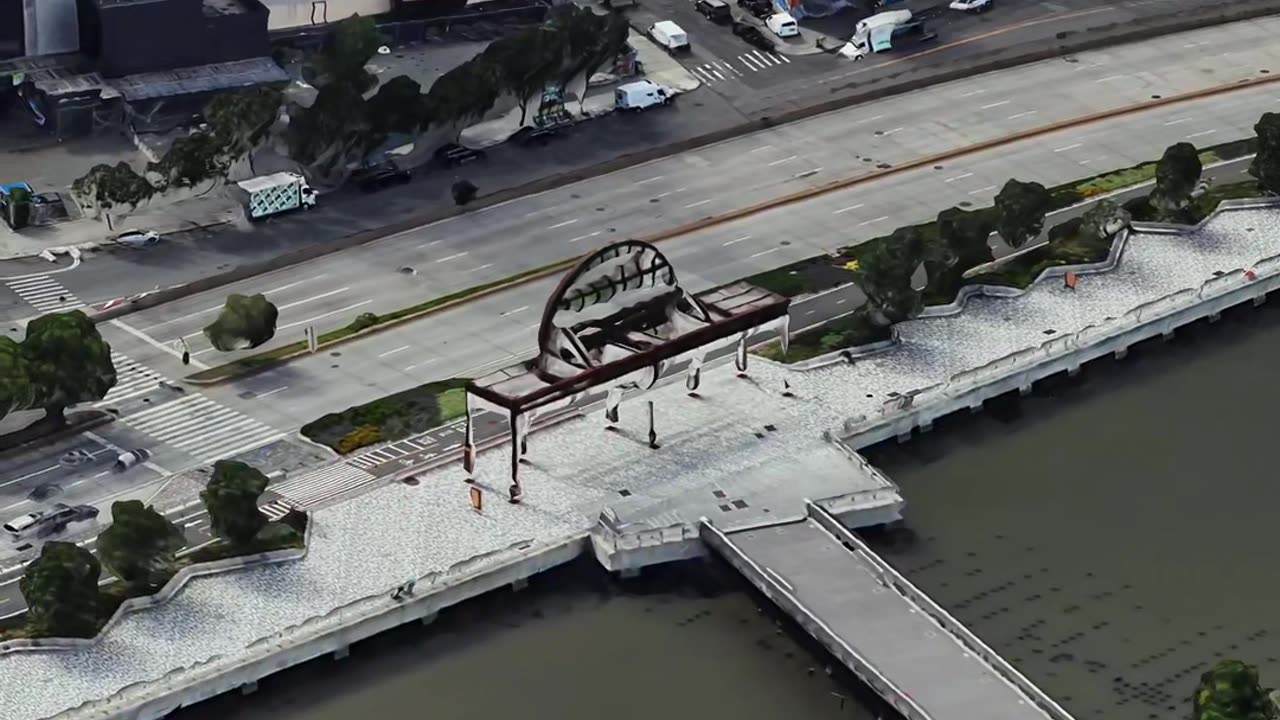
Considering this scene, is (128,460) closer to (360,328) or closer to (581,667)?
(360,328)

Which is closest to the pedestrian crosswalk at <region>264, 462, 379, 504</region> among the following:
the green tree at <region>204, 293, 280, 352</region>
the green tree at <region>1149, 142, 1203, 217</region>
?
the green tree at <region>204, 293, 280, 352</region>

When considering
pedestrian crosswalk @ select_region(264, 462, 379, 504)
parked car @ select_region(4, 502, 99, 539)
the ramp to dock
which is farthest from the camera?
pedestrian crosswalk @ select_region(264, 462, 379, 504)

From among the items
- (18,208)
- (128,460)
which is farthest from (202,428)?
(18,208)

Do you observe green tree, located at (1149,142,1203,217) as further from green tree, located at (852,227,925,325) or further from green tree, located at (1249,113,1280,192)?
green tree, located at (852,227,925,325)

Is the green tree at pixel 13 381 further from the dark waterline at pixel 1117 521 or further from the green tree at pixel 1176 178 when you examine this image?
the green tree at pixel 1176 178

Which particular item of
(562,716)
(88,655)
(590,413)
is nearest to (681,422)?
(590,413)

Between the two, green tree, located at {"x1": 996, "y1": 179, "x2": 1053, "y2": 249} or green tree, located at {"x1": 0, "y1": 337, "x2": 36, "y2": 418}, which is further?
green tree, located at {"x1": 996, "y1": 179, "x2": 1053, "y2": 249}
